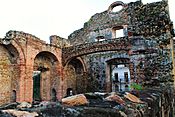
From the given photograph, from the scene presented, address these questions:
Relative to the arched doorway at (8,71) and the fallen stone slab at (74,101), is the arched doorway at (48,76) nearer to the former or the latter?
the arched doorway at (8,71)

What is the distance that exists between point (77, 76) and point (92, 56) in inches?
90.5

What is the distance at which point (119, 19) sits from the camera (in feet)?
67.9

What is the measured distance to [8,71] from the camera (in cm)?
1332

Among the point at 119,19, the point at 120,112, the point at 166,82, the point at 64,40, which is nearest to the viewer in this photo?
the point at 120,112

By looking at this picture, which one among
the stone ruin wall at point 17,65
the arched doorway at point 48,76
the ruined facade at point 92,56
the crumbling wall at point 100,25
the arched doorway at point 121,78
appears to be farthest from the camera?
the arched doorway at point 121,78

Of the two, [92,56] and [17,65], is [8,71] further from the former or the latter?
[92,56]

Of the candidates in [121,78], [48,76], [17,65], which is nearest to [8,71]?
[17,65]

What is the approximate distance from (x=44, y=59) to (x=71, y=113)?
582 inches

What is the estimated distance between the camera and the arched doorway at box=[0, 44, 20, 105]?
12969 millimetres

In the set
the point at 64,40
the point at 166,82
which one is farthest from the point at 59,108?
the point at 64,40

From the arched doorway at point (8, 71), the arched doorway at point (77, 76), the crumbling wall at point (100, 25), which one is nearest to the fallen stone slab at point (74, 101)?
the arched doorway at point (8, 71)

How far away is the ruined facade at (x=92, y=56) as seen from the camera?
5219 mm

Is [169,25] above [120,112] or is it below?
above

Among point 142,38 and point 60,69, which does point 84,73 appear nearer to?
point 60,69
